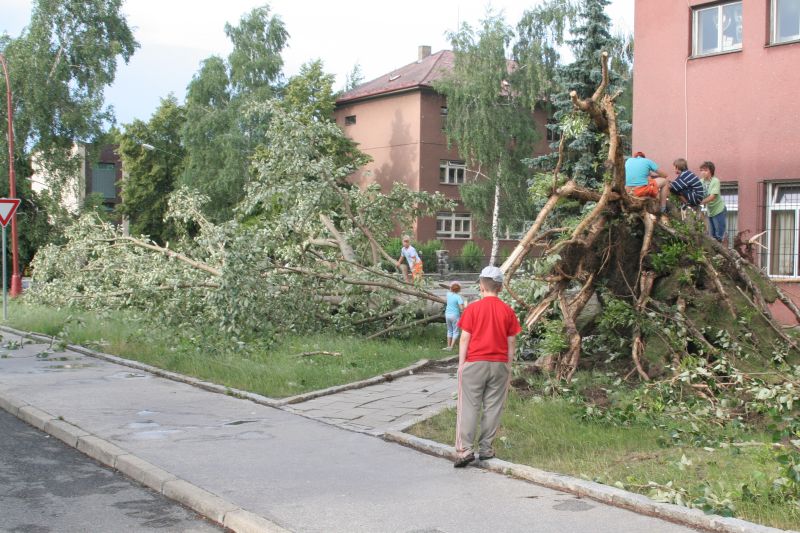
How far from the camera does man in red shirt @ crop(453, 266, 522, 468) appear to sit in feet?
22.5

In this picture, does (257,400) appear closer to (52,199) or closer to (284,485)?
(284,485)

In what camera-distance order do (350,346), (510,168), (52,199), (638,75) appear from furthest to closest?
(510,168) → (52,199) → (638,75) → (350,346)

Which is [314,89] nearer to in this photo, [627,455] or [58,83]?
[58,83]

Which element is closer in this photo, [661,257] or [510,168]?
[661,257]

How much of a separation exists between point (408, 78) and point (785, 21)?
3409 cm

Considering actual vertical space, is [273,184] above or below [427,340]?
above

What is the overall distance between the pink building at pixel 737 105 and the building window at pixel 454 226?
3036 centimetres

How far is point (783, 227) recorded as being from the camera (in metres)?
15.4

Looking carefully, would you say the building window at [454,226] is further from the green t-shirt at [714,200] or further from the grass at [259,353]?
the green t-shirt at [714,200]

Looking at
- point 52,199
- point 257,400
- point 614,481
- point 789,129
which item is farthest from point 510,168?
point 614,481

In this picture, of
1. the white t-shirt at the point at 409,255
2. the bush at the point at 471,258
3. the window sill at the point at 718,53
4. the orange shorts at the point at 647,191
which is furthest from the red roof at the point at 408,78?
the orange shorts at the point at 647,191

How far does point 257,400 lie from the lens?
999 centimetres

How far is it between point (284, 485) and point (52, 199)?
3291 centimetres

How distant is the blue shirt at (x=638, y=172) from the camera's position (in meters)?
10.4
